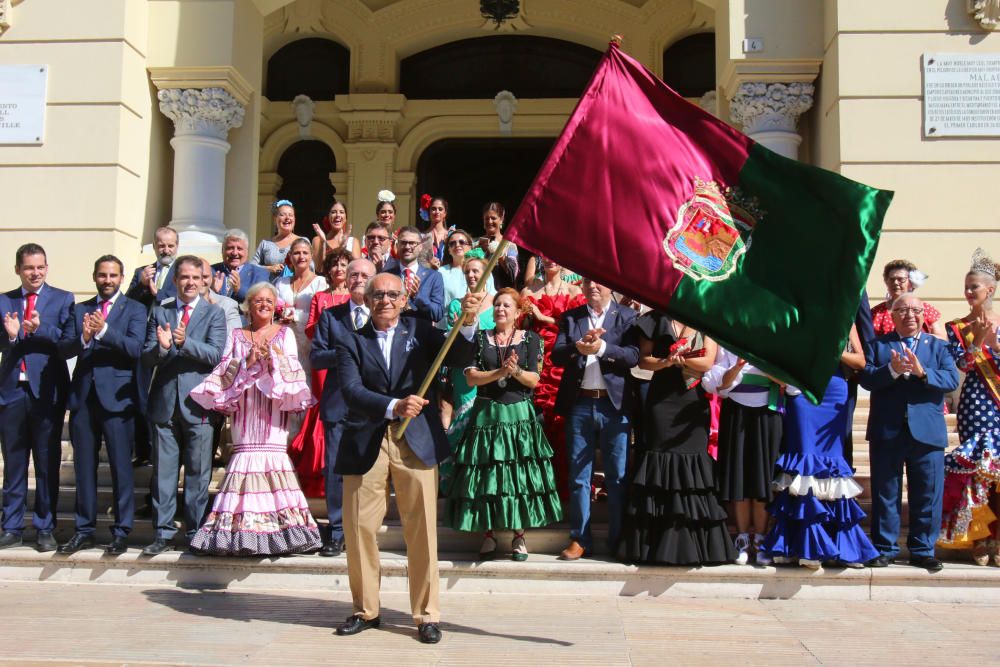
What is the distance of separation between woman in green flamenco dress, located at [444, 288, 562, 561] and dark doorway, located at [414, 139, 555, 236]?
790cm

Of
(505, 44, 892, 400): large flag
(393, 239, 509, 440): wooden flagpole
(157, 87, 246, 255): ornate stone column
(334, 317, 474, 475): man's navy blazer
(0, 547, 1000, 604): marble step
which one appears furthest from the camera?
(157, 87, 246, 255): ornate stone column

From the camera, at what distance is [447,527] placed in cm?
671

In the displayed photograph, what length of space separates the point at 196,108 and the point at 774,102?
18.7 ft

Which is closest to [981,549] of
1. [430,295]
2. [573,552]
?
[573,552]

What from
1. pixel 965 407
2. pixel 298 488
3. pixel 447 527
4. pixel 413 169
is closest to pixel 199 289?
pixel 298 488

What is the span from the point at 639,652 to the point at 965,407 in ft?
10.6

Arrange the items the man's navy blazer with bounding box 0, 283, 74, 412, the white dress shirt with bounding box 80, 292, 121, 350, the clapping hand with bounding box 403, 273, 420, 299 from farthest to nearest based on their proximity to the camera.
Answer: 1. the clapping hand with bounding box 403, 273, 420, 299
2. the man's navy blazer with bounding box 0, 283, 74, 412
3. the white dress shirt with bounding box 80, 292, 121, 350

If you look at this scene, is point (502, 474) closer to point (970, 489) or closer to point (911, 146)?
point (970, 489)

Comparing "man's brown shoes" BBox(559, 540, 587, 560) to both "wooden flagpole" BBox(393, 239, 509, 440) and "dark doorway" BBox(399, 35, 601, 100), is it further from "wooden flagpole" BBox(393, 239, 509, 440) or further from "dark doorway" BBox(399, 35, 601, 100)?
"dark doorway" BBox(399, 35, 601, 100)

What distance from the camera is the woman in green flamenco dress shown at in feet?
21.2

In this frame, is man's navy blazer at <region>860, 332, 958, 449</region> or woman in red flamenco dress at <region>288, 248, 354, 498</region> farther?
woman in red flamenco dress at <region>288, 248, 354, 498</region>

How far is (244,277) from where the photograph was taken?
8047 mm

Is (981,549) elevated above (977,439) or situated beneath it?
situated beneath

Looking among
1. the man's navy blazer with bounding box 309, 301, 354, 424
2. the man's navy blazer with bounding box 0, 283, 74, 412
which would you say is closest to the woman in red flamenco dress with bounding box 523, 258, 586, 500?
the man's navy blazer with bounding box 309, 301, 354, 424
